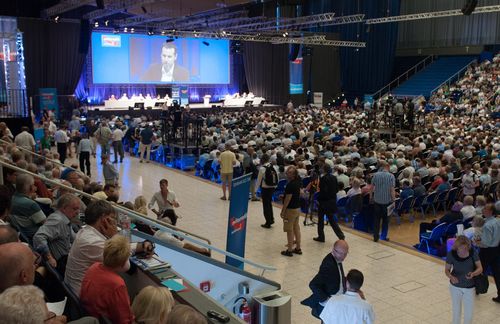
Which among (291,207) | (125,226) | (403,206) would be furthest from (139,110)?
(125,226)

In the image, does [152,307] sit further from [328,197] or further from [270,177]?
[270,177]

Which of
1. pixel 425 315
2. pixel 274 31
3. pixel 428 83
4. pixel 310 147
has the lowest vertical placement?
pixel 425 315

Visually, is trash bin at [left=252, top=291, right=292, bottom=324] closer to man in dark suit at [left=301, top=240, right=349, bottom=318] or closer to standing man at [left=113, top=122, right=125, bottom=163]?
man in dark suit at [left=301, top=240, right=349, bottom=318]

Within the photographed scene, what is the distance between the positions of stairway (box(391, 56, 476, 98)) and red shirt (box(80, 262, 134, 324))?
32967 millimetres

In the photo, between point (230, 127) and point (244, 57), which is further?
point (244, 57)

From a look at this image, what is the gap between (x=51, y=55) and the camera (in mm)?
26781

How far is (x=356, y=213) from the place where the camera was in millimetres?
10203

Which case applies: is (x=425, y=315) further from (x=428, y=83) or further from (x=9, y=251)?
(x=428, y=83)

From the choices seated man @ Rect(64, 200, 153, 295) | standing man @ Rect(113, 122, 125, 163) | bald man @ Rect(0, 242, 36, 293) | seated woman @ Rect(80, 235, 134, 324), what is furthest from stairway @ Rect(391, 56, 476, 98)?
bald man @ Rect(0, 242, 36, 293)

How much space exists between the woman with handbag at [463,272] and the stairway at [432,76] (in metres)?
29.8

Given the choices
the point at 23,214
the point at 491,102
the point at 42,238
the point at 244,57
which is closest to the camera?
the point at 42,238

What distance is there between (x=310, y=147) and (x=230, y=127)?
6.80m

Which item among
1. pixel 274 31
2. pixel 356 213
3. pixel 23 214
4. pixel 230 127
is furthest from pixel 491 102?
pixel 23 214

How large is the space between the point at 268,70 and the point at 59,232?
110 feet
